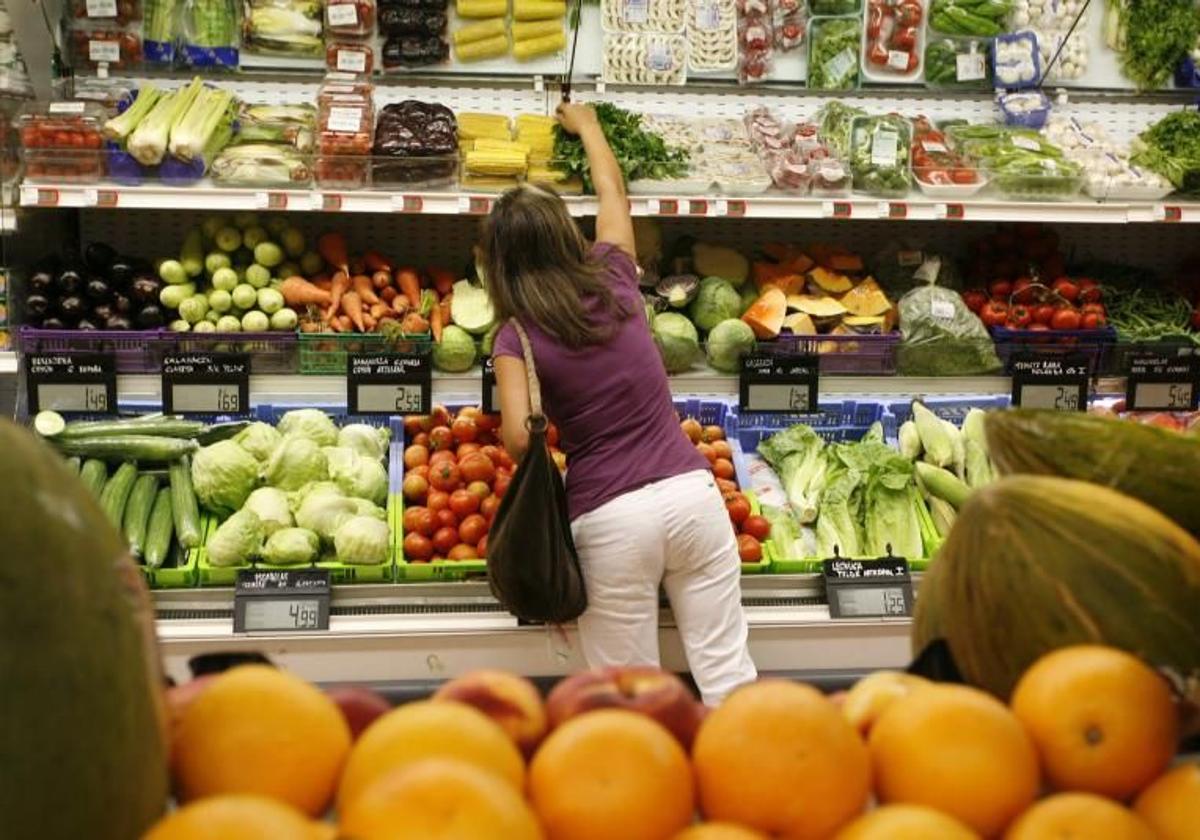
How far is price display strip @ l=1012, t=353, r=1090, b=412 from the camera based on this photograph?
3.65 metres

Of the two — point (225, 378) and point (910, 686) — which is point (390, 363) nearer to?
point (225, 378)

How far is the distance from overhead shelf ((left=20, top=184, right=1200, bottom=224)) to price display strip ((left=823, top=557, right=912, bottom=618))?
3.37 ft

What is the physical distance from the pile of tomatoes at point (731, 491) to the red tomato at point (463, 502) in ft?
1.92

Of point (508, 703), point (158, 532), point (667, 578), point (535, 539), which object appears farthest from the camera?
point (158, 532)

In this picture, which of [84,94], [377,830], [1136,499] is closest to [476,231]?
[84,94]

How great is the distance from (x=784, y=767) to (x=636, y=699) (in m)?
0.15

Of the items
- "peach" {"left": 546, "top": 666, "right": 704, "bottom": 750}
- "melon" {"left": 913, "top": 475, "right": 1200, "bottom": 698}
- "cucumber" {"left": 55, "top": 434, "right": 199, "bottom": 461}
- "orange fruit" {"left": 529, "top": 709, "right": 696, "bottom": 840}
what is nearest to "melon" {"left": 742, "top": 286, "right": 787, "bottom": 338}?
→ "cucumber" {"left": 55, "top": 434, "right": 199, "bottom": 461}

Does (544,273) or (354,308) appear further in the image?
(354,308)

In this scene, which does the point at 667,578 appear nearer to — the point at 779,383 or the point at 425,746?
the point at 779,383

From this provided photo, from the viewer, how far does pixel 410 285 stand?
3791mm

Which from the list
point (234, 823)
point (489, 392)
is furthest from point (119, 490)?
point (234, 823)

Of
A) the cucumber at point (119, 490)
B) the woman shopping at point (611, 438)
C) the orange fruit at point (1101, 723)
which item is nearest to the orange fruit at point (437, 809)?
the orange fruit at point (1101, 723)

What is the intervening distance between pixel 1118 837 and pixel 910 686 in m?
0.22

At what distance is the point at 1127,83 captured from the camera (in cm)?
423
